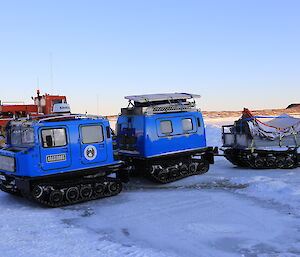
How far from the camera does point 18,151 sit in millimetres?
10203

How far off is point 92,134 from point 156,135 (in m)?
2.85

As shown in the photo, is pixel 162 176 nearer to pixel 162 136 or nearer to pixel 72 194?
pixel 162 136

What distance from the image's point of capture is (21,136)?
34.6 ft

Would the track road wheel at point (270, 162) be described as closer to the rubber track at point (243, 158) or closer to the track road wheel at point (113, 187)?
the rubber track at point (243, 158)

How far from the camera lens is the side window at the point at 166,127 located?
42.6ft

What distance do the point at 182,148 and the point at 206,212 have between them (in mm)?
4721

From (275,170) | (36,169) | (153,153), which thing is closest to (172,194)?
(153,153)

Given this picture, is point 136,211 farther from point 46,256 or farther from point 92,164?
point 46,256

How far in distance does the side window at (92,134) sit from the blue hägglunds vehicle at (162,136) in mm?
2039

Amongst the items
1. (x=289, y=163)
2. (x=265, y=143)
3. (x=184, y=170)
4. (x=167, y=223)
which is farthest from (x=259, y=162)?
(x=167, y=223)

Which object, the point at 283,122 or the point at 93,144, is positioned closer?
the point at 93,144

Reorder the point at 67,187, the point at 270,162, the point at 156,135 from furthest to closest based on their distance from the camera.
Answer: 1. the point at 270,162
2. the point at 156,135
3. the point at 67,187

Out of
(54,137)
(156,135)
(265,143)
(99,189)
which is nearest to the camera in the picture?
(54,137)

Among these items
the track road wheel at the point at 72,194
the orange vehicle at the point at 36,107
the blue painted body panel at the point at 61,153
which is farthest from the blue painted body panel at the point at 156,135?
the orange vehicle at the point at 36,107
